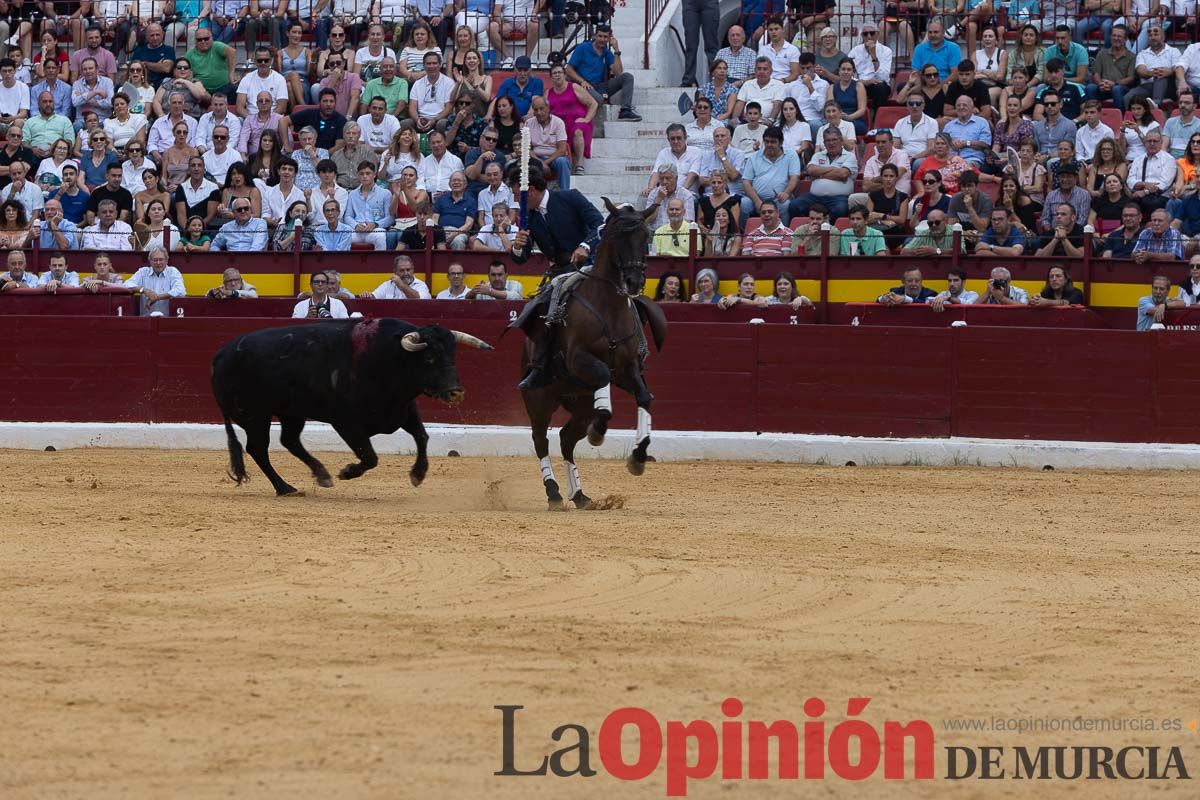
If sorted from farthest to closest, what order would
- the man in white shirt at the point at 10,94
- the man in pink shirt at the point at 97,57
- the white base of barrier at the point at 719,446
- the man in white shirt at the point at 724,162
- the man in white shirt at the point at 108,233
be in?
the man in pink shirt at the point at 97,57 → the man in white shirt at the point at 10,94 → the man in white shirt at the point at 108,233 → the man in white shirt at the point at 724,162 → the white base of barrier at the point at 719,446

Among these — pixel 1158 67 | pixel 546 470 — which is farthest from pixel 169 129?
pixel 1158 67

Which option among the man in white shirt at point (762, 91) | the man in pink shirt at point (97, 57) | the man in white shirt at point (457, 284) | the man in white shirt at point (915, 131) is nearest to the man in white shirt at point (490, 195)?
the man in white shirt at point (457, 284)

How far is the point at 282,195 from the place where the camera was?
59.0 feet

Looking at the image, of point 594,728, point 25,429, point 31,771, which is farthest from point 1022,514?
point 25,429

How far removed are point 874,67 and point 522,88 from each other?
373cm

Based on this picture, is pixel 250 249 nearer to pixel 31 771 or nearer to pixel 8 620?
pixel 8 620

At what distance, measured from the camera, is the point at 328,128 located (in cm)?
1875

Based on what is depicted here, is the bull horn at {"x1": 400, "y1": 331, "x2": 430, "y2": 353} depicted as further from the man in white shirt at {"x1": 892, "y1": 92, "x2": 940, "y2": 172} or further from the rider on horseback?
the man in white shirt at {"x1": 892, "y1": 92, "x2": 940, "y2": 172}

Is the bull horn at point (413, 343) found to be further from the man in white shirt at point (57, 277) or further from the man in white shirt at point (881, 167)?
the man in white shirt at point (57, 277)

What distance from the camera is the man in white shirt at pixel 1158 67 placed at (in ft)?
57.3

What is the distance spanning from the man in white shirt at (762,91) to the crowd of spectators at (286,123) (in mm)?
1649

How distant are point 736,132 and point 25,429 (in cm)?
755

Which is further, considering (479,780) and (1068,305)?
(1068,305)

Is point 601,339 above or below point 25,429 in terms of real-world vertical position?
above
